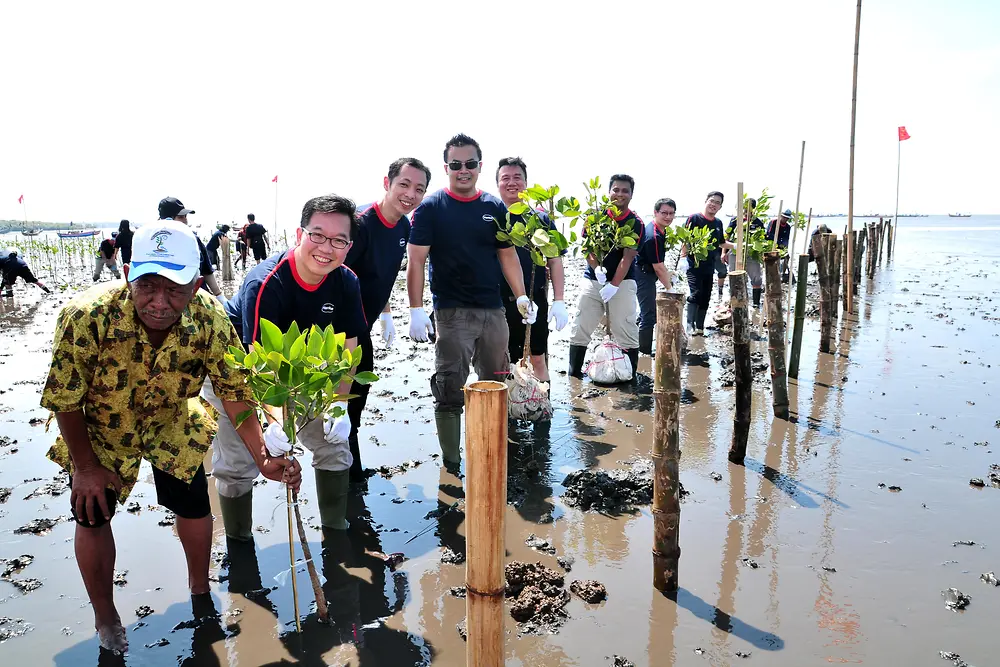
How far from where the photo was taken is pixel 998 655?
2602 millimetres

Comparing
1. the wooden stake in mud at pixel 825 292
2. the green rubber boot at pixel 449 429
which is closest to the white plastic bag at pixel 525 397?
the green rubber boot at pixel 449 429

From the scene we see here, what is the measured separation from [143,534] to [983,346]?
33.2 ft

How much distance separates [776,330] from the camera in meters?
5.38

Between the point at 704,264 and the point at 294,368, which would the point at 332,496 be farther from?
the point at 704,264

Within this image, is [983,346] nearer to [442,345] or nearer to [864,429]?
[864,429]

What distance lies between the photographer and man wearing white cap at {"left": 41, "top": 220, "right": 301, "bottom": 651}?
2.19 m

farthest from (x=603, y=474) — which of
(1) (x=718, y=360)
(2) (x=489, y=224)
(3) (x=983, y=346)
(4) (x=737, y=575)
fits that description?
(3) (x=983, y=346)

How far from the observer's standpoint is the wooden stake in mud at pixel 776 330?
17.5 feet

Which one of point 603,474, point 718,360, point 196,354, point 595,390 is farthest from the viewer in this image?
point 718,360

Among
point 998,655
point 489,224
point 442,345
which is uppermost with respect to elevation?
point 489,224

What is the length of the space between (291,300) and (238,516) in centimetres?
127

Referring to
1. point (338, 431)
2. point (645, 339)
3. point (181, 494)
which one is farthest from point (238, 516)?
point (645, 339)

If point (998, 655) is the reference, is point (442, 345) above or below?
above

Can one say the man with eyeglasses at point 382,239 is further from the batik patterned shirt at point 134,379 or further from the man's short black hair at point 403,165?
the batik patterned shirt at point 134,379
